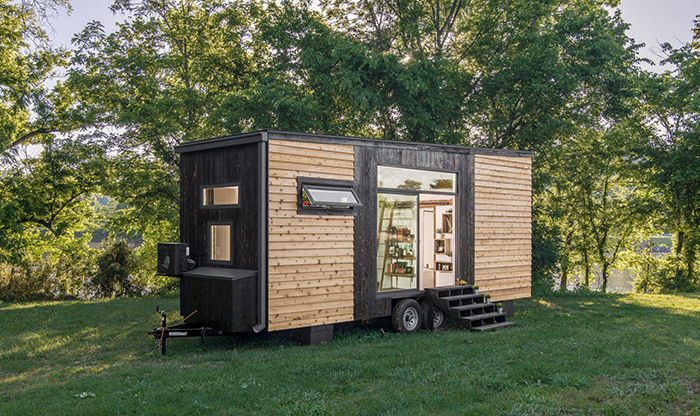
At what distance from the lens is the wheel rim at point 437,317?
376 inches

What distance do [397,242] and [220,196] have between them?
126 inches

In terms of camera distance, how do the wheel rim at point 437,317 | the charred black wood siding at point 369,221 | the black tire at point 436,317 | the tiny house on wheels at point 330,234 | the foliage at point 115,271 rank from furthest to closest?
the foliage at point 115,271 → the wheel rim at point 437,317 → the black tire at point 436,317 → the charred black wood siding at point 369,221 → the tiny house on wheels at point 330,234

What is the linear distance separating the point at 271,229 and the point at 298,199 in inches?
25.6

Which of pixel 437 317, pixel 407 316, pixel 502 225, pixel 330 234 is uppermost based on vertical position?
pixel 502 225

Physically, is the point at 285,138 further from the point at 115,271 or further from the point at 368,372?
the point at 115,271

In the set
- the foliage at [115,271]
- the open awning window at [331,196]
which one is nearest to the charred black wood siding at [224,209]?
the open awning window at [331,196]

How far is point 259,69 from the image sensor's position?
701 inches

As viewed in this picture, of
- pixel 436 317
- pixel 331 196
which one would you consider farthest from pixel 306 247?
pixel 436 317

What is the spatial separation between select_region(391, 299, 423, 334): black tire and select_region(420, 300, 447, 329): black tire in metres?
0.11

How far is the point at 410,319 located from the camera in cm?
920

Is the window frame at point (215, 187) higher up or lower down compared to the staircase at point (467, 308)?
higher up

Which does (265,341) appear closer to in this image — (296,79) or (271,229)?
(271,229)

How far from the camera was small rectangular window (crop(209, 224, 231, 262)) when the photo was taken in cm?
813

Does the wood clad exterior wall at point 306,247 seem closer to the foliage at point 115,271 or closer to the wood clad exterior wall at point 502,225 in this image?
the wood clad exterior wall at point 502,225
